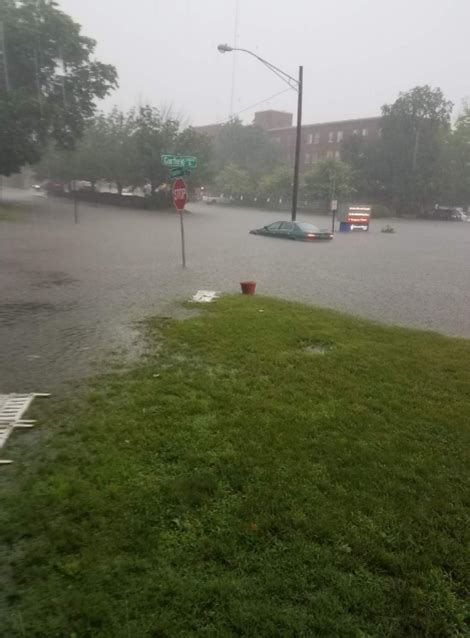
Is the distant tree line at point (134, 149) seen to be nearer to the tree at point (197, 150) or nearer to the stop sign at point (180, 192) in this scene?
the tree at point (197, 150)

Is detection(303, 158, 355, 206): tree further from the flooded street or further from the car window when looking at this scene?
the flooded street

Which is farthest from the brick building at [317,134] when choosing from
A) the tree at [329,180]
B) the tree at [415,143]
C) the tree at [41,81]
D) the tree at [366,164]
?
the tree at [41,81]

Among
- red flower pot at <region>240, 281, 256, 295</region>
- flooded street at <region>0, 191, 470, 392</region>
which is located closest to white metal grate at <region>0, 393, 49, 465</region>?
flooded street at <region>0, 191, 470, 392</region>

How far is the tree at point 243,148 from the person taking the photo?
263 feet

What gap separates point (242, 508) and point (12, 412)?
2.30 meters

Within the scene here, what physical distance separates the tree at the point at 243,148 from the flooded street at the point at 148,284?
60.9m

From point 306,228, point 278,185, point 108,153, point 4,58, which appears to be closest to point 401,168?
point 278,185

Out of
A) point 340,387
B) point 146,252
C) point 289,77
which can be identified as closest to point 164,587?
point 340,387

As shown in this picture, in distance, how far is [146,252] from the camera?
17797mm

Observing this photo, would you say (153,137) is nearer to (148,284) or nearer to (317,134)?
(148,284)

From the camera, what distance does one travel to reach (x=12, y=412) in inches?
172

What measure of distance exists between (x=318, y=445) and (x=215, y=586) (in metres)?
1.60

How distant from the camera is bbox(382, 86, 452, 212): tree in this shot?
59125mm

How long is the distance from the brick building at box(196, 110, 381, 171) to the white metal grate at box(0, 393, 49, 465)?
78.2m
